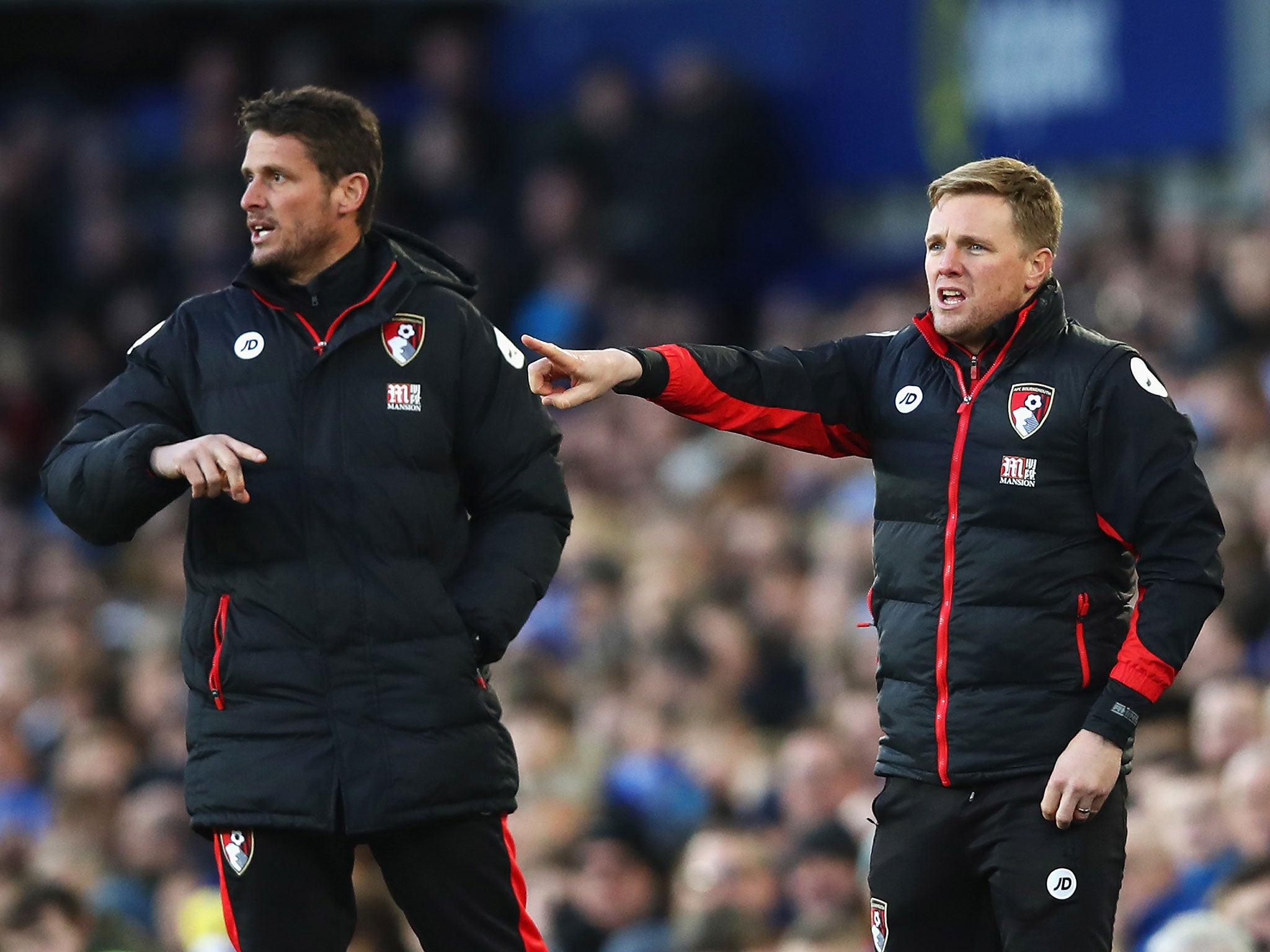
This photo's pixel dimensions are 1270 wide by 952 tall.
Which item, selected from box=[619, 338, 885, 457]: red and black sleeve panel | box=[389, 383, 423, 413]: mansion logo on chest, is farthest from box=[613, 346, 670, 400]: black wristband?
box=[389, 383, 423, 413]: mansion logo on chest

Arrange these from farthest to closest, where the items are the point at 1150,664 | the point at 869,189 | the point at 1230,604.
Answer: the point at 869,189 → the point at 1230,604 → the point at 1150,664

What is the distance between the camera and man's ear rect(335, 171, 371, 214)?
4.58m

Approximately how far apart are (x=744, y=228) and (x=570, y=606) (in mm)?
3670

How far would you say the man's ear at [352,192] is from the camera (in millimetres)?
4582

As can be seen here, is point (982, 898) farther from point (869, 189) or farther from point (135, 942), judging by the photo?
point (869, 189)

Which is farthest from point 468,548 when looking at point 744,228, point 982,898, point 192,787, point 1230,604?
point 744,228

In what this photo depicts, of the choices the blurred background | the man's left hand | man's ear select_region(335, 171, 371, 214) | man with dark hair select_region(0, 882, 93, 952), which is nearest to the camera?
the man's left hand

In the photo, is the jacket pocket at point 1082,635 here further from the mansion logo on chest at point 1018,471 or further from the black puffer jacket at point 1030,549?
the mansion logo on chest at point 1018,471

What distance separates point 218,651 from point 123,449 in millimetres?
436

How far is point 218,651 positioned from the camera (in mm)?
4402

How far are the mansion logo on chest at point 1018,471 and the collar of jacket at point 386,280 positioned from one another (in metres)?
1.21

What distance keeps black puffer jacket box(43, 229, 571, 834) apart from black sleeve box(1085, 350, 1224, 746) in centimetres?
114

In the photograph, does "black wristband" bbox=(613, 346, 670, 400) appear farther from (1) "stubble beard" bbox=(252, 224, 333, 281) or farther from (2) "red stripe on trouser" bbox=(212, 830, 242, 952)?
(2) "red stripe on trouser" bbox=(212, 830, 242, 952)

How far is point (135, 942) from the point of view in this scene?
6797mm
